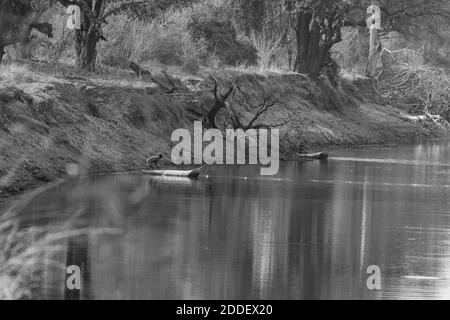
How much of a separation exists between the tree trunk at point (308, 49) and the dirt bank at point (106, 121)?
4.33 m

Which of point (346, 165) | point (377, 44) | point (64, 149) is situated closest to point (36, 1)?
point (64, 149)

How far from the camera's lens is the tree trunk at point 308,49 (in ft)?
197

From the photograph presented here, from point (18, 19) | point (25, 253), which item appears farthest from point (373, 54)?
point (25, 253)

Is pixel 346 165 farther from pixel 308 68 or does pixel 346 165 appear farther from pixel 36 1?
pixel 308 68

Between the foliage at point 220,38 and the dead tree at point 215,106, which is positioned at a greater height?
the foliage at point 220,38

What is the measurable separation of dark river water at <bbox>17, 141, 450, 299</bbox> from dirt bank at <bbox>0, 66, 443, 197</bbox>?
1385 mm

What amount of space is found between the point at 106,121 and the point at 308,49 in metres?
25.1

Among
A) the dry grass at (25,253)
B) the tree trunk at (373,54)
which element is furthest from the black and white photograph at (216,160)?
the tree trunk at (373,54)

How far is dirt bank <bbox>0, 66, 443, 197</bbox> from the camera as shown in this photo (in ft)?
99.7

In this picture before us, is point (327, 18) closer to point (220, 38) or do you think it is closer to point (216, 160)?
point (220, 38)

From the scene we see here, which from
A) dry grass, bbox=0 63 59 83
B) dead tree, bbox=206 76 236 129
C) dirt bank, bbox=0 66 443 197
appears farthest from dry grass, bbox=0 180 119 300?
dead tree, bbox=206 76 236 129

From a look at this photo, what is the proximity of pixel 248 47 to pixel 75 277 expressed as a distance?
4064 cm

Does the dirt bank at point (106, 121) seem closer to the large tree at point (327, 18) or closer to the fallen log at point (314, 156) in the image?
the fallen log at point (314, 156)

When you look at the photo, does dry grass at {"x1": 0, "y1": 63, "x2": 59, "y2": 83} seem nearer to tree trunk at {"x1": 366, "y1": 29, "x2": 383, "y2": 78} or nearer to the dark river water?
the dark river water
